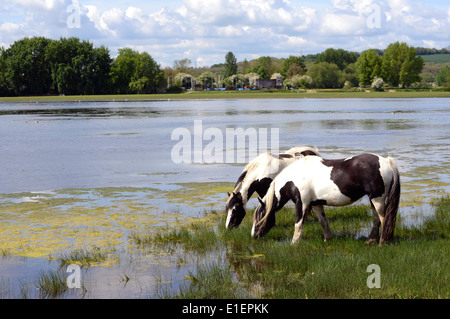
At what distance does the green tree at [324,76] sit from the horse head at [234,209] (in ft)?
597

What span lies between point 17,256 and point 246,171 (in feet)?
15.5

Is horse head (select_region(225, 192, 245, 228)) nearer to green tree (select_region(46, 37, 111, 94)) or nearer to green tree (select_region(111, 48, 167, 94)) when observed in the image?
green tree (select_region(46, 37, 111, 94))

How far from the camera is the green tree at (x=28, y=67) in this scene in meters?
145

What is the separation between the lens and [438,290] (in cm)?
703

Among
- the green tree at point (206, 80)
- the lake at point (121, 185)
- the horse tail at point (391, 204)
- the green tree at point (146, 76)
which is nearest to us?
the horse tail at point (391, 204)

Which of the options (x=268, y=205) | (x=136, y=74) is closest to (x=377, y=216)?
(x=268, y=205)

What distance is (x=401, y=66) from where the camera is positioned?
604ft

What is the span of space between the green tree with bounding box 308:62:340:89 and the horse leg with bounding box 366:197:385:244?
600 ft

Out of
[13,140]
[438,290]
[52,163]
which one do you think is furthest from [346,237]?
[13,140]

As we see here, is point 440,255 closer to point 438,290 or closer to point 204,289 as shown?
point 438,290

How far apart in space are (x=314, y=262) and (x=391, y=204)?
181cm

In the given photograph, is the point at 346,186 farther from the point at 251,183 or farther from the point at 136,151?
the point at 136,151

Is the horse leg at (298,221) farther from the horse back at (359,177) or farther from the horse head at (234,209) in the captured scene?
the horse head at (234,209)

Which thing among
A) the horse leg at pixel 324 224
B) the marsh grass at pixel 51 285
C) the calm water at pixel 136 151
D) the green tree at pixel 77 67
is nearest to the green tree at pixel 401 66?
the green tree at pixel 77 67
